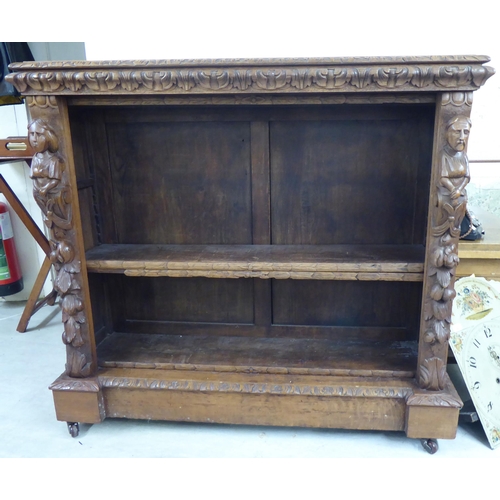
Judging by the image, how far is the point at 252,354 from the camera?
179 centimetres

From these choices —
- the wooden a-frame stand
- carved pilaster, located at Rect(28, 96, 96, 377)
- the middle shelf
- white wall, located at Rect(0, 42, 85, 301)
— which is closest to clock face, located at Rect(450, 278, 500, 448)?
the middle shelf

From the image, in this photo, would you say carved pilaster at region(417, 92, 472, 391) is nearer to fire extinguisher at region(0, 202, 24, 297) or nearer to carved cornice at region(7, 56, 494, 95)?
carved cornice at region(7, 56, 494, 95)

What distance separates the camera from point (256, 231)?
1.86m

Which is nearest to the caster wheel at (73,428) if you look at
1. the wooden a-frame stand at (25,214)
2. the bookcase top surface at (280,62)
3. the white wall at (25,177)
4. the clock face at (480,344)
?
the wooden a-frame stand at (25,214)

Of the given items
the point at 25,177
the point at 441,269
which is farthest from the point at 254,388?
the point at 25,177

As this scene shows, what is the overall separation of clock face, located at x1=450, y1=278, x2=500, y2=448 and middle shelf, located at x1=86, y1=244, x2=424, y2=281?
249 millimetres

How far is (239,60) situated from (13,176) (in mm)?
2065

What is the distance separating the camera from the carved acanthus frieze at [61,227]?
144 centimetres

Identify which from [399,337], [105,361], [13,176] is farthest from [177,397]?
[13,176]

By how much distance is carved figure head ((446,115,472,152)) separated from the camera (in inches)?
51.6

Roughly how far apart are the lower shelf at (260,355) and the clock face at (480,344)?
0.19 meters

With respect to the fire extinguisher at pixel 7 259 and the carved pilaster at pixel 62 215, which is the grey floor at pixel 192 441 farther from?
the fire extinguisher at pixel 7 259

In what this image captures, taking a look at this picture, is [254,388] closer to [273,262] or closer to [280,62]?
[273,262]

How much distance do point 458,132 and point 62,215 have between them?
4.02 ft
